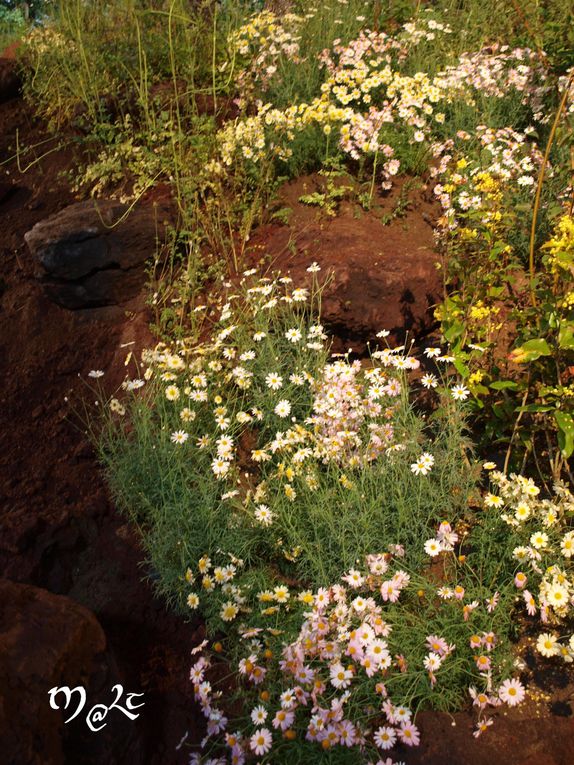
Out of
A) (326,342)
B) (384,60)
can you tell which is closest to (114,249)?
(326,342)

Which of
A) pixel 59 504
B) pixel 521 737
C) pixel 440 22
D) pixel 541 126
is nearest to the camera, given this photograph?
pixel 521 737

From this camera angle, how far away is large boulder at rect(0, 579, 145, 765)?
220 centimetres

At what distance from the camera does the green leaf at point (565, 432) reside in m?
2.89

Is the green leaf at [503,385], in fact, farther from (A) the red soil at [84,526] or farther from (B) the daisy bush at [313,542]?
(A) the red soil at [84,526]

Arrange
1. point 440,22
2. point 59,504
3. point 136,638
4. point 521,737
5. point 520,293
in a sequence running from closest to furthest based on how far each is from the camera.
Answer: point 521,737, point 136,638, point 59,504, point 520,293, point 440,22

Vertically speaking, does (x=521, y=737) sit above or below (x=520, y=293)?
below

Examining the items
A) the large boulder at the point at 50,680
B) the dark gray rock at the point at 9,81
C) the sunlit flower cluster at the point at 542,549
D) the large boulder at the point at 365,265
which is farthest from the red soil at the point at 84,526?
the dark gray rock at the point at 9,81

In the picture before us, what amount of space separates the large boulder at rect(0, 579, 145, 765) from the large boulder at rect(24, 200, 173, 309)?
7.58 ft

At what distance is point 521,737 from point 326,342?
2149 millimetres

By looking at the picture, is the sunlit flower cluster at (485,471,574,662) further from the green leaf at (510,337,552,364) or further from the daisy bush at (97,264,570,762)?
the green leaf at (510,337,552,364)

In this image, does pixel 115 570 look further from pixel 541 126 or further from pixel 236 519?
pixel 541 126

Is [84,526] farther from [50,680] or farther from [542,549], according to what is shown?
[542,549]

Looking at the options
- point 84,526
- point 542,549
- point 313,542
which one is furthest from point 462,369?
point 84,526

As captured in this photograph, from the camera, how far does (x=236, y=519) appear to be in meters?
3.02
